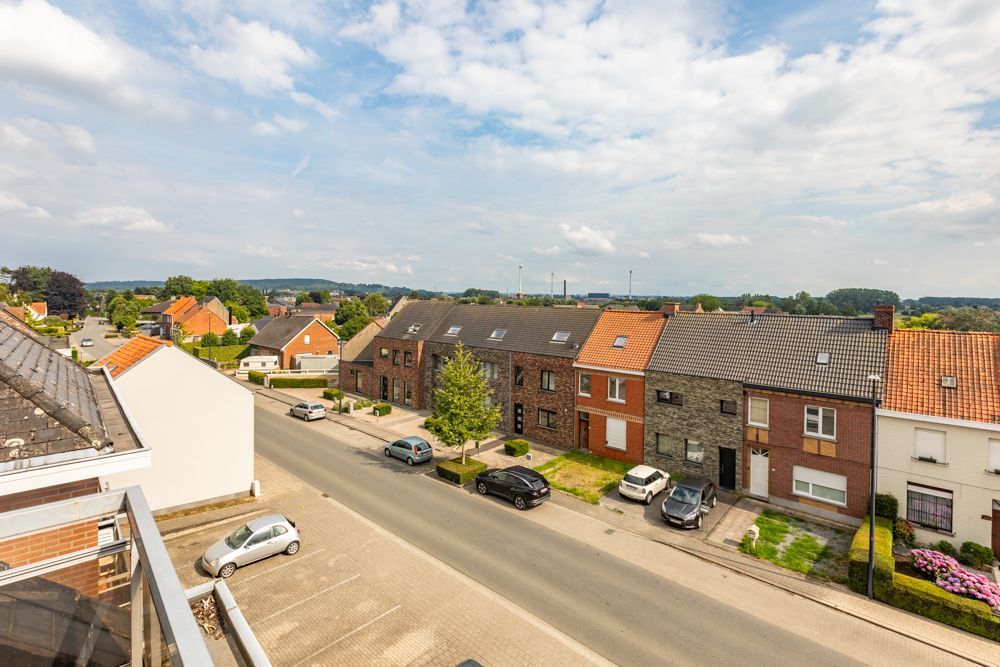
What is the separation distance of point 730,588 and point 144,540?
17.6 metres

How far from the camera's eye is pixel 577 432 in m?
28.9

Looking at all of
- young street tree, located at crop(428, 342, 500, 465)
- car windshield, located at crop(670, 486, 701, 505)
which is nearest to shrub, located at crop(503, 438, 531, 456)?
young street tree, located at crop(428, 342, 500, 465)

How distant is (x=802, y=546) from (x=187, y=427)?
24.6m

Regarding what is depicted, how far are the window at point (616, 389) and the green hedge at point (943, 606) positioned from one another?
1364 centimetres

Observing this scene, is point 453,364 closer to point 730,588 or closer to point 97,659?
point 730,588

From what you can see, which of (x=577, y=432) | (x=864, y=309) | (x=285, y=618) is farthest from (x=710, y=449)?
(x=864, y=309)

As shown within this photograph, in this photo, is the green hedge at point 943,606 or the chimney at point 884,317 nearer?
the green hedge at point 943,606

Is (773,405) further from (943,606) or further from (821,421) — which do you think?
(943,606)

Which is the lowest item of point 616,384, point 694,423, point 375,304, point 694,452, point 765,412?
point 694,452

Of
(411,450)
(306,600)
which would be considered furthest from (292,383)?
(306,600)

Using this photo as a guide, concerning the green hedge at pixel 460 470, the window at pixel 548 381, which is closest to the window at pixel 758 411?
the window at pixel 548 381

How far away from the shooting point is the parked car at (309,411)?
35.2 metres

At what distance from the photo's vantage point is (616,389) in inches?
1070

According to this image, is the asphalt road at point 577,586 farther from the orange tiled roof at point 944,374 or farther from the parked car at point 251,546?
the orange tiled roof at point 944,374
